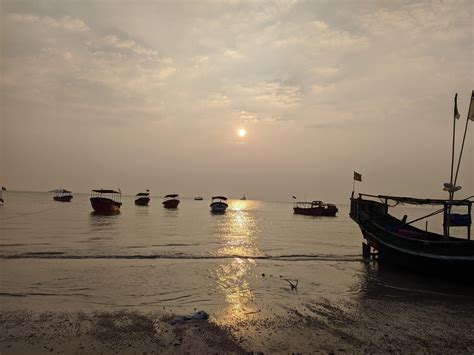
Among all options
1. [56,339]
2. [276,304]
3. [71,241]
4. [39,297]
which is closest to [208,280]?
[276,304]

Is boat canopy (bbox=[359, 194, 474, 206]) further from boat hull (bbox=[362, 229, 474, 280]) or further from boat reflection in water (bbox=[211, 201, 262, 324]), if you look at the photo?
boat reflection in water (bbox=[211, 201, 262, 324])

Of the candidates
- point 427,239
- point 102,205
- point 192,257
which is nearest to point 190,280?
point 192,257

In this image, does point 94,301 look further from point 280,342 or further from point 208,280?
point 280,342

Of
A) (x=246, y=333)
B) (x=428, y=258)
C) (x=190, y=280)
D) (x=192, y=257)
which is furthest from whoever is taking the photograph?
(x=192, y=257)

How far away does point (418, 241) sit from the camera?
1639cm

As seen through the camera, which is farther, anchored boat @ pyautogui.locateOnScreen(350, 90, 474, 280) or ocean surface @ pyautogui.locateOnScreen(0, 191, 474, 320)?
anchored boat @ pyautogui.locateOnScreen(350, 90, 474, 280)

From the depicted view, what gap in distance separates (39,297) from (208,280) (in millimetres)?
6295

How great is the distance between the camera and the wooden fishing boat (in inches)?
582

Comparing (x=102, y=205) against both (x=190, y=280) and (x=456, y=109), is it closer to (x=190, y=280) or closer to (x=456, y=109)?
(x=190, y=280)

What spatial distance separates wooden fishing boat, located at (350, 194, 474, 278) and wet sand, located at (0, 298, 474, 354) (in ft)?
16.2

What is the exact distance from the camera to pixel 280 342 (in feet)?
26.1

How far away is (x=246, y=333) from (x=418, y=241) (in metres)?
11.6

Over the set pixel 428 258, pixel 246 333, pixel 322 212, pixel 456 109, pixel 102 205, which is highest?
pixel 456 109

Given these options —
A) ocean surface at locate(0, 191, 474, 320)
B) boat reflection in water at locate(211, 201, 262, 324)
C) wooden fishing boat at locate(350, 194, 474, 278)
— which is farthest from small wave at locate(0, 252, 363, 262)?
wooden fishing boat at locate(350, 194, 474, 278)
